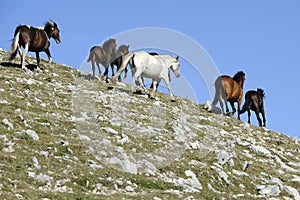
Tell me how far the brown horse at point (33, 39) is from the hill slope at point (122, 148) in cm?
110

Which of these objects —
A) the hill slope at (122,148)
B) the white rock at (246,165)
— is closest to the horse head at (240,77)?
the hill slope at (122,148)

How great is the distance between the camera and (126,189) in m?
13.8

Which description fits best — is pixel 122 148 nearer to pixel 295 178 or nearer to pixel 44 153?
pixel 44 153

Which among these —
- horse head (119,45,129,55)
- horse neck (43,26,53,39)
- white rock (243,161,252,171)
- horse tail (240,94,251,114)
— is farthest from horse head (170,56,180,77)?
white rock (243,161,252,171)

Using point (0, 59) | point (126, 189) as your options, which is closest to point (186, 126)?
point (126, 189)

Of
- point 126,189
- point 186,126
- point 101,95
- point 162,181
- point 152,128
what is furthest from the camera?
point 101,95

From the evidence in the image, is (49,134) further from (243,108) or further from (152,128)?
(243,108)

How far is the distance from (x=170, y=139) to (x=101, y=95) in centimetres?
588

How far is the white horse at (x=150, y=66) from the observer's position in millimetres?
25375

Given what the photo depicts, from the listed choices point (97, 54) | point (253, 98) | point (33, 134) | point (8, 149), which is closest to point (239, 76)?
point (253, 98)

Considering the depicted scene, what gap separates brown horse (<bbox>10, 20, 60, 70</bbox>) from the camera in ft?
86.7

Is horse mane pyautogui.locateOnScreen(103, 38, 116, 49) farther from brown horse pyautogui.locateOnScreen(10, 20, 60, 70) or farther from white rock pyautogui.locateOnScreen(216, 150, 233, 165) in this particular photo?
white rock pyautogui.locateOnScreen(216, 150, 233, 165)

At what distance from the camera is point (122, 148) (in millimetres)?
16781

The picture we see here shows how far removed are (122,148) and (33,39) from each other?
13.0 metres
